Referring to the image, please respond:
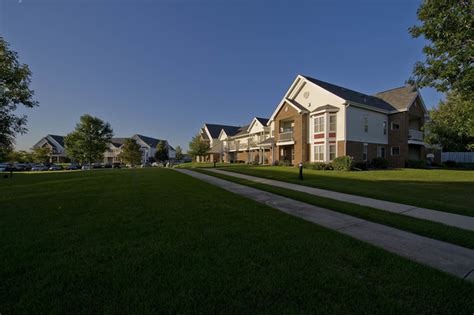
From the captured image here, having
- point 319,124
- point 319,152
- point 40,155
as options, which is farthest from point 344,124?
Result: point 40,155

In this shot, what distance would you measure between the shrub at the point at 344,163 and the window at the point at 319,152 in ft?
10.0

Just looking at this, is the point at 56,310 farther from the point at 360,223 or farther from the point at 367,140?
the point at 367,140

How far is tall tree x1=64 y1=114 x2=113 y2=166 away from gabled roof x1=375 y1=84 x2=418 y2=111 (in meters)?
49.9

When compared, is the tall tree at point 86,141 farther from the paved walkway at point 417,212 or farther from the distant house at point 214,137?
the paved walkway at point 417,212

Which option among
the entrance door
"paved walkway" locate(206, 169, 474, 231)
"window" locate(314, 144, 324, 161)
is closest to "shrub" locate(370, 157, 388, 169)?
"window" locate(314, 144, 324, 161)

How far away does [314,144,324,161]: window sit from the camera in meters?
22.5

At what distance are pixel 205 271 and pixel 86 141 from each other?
46.6m

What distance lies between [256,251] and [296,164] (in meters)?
22.5


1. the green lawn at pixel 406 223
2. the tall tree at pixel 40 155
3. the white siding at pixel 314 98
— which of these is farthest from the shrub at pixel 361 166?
the tall tree at pixel 40 155

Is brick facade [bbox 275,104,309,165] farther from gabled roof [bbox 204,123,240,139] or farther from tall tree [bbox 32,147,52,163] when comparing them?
tall tree [bbox 32,147,52,163]

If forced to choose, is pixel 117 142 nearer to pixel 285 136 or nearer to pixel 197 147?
pixel 197 147

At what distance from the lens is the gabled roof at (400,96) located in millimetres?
24219

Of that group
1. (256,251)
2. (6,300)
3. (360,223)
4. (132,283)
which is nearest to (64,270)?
(6,300)

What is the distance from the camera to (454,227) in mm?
4512
